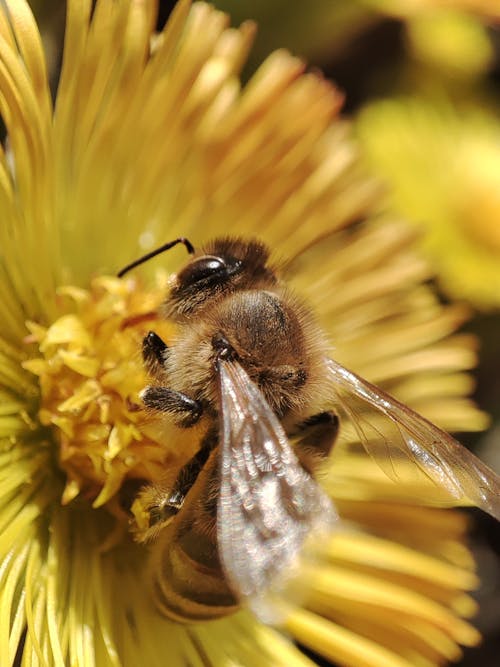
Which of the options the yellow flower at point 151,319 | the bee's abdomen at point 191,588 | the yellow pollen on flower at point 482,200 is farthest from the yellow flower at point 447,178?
the bee's abdomen at point 191,588

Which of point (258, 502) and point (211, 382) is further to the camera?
point (211, 382)

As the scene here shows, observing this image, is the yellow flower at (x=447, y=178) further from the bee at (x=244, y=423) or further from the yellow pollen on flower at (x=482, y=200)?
the bee at (x=244, y=423)

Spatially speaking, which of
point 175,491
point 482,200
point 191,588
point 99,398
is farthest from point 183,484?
point 482,200

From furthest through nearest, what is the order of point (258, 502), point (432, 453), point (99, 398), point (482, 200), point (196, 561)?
point (482, 200)
point (99, 398)
point (432, 453)
point (196, 561)
point (258, 502)

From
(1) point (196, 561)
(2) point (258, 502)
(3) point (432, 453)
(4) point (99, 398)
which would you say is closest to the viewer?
(2) point (258, 502)

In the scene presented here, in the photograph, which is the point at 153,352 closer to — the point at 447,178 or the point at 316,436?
the point at 316,436

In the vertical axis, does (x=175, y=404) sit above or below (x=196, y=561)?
above
